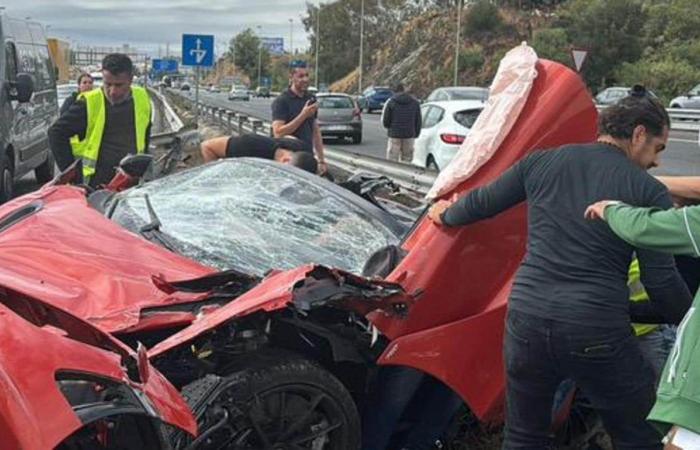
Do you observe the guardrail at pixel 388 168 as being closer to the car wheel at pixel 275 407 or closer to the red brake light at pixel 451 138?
the red brake light at pixel 451 138

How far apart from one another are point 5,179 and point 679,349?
8.70 m

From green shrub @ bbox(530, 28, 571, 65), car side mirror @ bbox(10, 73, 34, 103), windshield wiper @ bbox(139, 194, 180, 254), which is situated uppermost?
green shrub @ bbox(530, 28, 571, 65)

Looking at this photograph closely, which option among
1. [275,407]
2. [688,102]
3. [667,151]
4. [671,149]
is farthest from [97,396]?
[688,102]

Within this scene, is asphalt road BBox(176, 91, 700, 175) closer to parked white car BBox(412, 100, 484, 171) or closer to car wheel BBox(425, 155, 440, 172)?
parked white car BBox(412, 100, 484, 171)

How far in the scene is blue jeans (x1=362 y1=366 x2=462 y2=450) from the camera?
3.50 m

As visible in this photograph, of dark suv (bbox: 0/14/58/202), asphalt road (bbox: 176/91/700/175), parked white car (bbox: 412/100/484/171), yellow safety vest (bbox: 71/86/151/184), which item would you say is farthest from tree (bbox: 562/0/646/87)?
yellow safety vest (bbox: 71/86/151/184)

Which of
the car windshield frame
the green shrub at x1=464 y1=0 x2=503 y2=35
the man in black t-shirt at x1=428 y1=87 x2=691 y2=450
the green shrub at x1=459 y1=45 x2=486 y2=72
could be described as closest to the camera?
the man in black t-shirt at x1=428 y1=87 x2=691 y2=450

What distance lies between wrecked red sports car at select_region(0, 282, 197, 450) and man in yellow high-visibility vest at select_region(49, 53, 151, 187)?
372 cm

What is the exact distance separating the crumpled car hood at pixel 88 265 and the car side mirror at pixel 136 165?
3.31ft

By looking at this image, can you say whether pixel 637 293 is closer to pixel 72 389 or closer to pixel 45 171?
pixel 72 389

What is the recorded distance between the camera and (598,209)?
2.62m

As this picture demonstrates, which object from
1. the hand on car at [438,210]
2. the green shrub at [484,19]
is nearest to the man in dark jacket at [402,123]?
the hand on car at [438,210]

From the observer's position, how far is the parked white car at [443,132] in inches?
523

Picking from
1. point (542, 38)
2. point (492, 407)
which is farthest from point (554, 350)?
point (542, 38)
